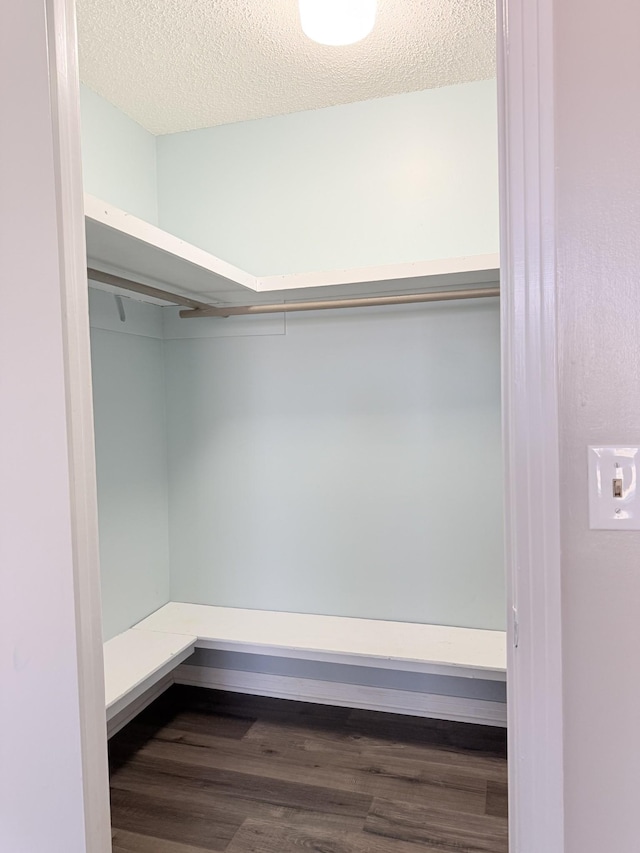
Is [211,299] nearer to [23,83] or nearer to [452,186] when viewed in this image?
[452,186]

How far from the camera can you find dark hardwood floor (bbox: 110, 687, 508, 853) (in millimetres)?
1706

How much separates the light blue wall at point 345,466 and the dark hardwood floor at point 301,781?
44cm

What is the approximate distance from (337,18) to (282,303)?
107cm

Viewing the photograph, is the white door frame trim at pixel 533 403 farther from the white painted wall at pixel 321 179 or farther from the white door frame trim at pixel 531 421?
the white painted wall at pixel 321 179

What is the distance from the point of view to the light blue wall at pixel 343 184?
2.25 metres

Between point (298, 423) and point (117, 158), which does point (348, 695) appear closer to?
point (298, 423)

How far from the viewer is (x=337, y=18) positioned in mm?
1568

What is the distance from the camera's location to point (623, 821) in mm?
803

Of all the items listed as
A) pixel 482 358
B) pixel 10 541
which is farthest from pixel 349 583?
pixel 10 541

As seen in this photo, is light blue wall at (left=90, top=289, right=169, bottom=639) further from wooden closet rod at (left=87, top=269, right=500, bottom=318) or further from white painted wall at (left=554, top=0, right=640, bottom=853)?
white painted wall at (left=554, top=0, right=640, bottom=853)

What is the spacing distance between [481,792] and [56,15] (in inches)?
93.3

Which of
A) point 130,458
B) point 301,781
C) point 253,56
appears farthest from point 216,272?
point 301,781

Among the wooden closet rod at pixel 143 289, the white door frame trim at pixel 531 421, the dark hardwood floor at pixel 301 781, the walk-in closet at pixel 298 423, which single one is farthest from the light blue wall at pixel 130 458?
the white door frame trim at pixel 531 421

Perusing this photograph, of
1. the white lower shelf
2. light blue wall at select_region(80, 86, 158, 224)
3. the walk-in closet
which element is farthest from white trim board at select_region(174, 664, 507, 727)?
light blue wall at select_region(80, 86, 158, 224)
